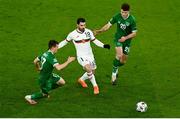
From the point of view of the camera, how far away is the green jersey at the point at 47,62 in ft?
56.5

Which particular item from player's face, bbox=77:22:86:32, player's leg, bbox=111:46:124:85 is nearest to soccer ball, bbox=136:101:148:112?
player's leg, bbox=111:46:124:85

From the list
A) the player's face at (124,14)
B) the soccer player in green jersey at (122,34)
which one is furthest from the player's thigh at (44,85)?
the player's face at (124,14)

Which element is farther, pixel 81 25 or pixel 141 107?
pixel 81 25

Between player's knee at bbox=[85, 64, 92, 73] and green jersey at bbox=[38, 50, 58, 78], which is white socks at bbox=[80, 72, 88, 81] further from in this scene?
green jersey at bbox=[38, 50, 58, 78]

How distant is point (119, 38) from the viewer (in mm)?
19078

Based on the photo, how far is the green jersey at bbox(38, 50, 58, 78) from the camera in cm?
1723

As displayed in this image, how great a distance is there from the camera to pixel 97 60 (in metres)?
21.4

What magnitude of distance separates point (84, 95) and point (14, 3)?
935 centimetres

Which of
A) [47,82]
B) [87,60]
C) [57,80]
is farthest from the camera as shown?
[87,60]

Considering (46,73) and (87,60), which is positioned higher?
(87,60)

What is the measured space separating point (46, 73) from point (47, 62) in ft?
1.40

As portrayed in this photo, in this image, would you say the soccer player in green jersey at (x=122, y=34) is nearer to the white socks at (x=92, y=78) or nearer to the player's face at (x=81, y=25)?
the player's face at (x=81, y=25)

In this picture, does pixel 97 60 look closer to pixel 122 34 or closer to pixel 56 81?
pixel 122 34

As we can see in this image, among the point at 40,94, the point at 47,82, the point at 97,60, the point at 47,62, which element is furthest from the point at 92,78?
the point at 97,60
